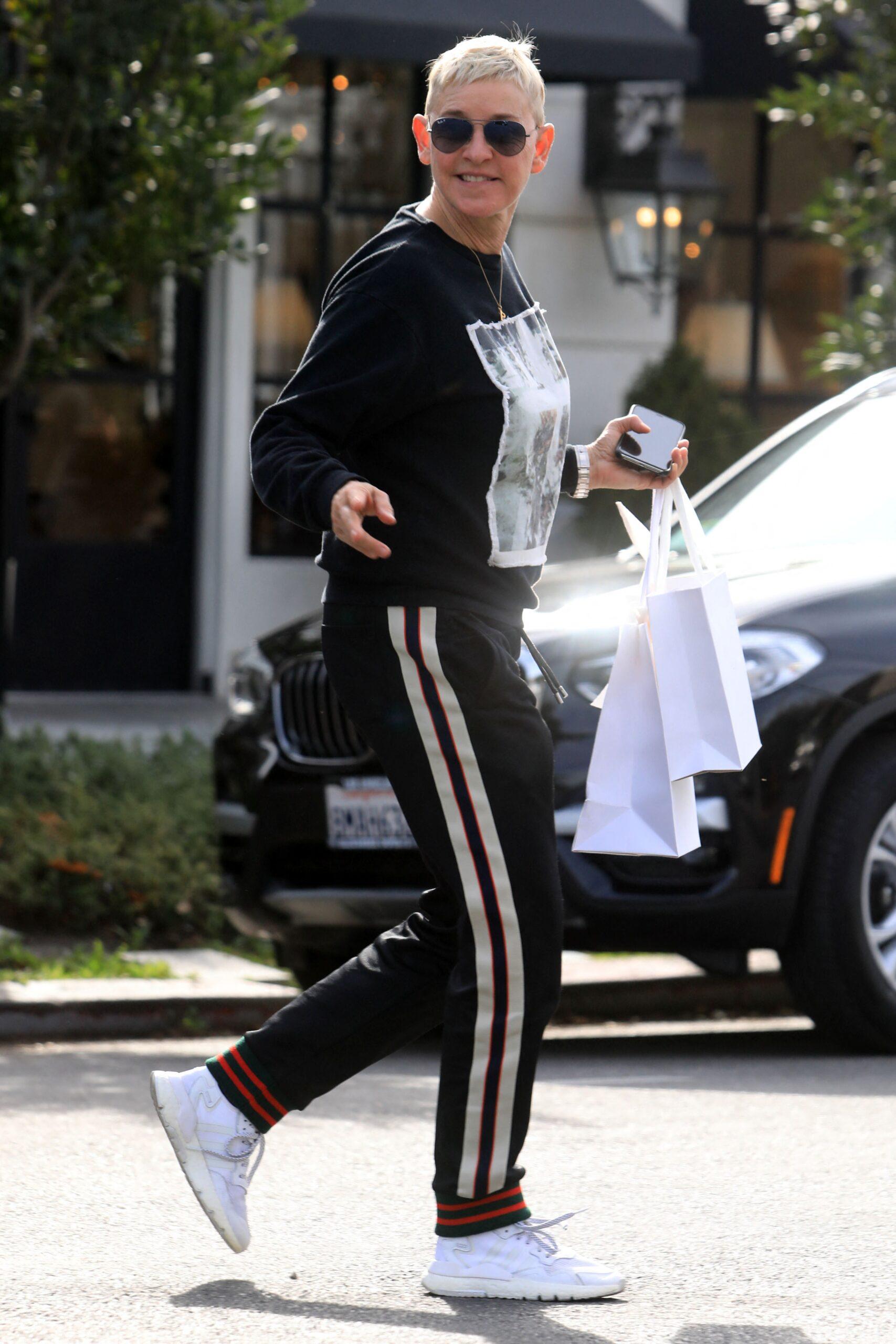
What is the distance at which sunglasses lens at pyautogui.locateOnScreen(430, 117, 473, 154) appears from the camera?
11.0ft

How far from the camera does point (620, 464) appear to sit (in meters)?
3.73

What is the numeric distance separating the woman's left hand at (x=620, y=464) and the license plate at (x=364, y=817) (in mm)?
1927

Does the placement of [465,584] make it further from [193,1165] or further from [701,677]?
[193,1165]

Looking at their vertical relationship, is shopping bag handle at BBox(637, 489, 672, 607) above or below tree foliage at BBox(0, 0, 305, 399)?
below

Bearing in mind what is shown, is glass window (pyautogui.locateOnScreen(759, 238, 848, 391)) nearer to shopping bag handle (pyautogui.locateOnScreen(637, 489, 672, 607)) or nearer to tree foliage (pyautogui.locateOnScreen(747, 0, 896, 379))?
tree foliage (pyautogui.locateOnScreen(747, 0, 896, 379))

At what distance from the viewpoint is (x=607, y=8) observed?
11.8 metres

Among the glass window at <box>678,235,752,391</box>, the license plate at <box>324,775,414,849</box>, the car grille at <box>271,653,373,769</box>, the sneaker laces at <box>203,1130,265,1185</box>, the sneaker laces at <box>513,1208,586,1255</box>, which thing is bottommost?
the sneaker laces at <box>513,1208,586,1255</box>

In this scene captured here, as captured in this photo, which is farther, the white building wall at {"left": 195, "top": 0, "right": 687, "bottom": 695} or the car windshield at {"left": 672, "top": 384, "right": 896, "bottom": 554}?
the white building wall at {"left": 195, "top": 0, "right": 687, "bottom": 695}

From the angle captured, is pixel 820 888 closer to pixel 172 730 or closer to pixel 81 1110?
pixel 81 1110

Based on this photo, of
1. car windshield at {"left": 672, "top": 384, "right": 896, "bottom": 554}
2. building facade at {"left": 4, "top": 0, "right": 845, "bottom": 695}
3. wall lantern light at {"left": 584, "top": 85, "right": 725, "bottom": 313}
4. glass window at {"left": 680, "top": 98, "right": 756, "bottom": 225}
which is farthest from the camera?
glass window at {"left": 680, "top": 98, "right": 756, "bottom": 225}

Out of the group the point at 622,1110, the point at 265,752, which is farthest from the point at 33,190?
the point at 622,1110

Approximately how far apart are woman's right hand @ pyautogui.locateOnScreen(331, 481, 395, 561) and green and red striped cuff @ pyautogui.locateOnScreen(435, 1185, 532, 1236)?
3.42 ft

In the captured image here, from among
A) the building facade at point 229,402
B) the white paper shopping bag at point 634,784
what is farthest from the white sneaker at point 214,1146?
the building facade at point 229,402

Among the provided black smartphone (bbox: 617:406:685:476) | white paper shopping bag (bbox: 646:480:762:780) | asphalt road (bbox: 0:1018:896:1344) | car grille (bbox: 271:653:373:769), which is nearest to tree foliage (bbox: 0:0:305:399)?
car grille (bbox: 271:653:373:769)
